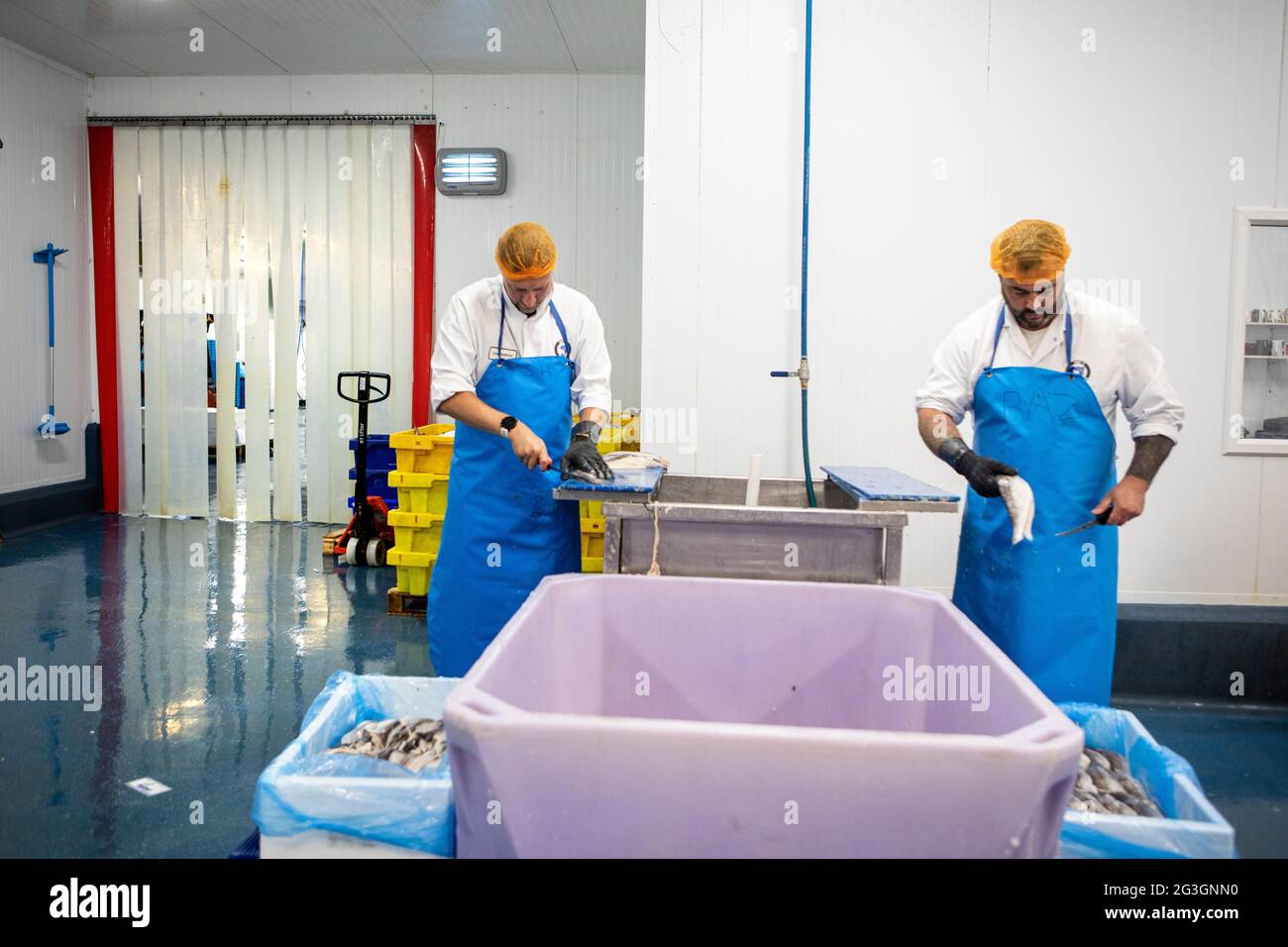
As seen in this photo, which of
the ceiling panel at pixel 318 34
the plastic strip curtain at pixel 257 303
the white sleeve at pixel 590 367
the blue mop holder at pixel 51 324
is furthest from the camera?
the plastic strip curtain at pixel 257 303

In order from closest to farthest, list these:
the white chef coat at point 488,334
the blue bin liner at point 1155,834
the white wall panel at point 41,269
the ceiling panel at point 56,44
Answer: the blue bin liner at point 1155,834 < the white chef coat at point 488,334 < the ceiling panel at point 56,44 < the white wall panel at point 41,269

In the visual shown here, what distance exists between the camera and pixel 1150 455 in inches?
90.2

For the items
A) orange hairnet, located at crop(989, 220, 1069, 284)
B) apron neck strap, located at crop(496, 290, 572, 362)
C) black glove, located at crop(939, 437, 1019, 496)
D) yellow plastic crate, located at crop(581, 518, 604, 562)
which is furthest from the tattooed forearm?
yellow plastic crate, located at crop(581, 518, 604, 562)

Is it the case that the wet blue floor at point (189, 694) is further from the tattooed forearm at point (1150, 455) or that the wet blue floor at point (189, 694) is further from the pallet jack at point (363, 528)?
the tattooed forearm at point (1150, 455)

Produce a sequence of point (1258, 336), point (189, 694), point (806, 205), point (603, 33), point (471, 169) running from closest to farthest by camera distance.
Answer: point (189, 694), point (806, 205), point (1258, 336), point (603, 33), point (471, 169)

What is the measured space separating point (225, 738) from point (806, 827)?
8.62 ft

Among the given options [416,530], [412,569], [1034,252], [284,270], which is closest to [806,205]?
[1034,252]

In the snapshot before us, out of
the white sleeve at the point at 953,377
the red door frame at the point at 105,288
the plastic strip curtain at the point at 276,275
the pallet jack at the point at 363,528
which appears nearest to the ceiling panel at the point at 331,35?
the plastic strip curtain at the point at 276,275

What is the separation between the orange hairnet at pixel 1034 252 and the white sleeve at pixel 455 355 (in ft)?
4.85

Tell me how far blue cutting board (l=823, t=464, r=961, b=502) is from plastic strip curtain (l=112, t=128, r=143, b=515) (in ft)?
19.8

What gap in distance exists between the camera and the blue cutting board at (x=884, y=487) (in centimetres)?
198

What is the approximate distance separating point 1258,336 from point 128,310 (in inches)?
278

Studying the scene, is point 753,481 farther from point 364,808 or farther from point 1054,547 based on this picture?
point 364,808

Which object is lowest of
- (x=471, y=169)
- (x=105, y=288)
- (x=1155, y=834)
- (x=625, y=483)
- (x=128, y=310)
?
(x=1155, y=834)
